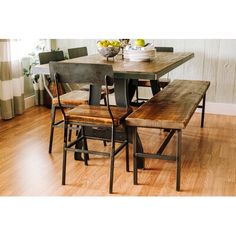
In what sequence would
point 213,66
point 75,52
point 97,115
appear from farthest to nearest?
point 213,66
point 75,52
point 97,115

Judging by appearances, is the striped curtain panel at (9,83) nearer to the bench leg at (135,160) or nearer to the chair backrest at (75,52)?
the chair backrest at (75,52)

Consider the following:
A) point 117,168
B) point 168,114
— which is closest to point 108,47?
point 168,114

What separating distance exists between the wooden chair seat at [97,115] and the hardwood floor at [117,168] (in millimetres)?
450

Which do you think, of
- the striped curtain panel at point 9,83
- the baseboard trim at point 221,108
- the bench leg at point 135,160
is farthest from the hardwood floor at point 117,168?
the baseboard trim at point 221,108

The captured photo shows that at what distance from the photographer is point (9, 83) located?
3998 millimetres

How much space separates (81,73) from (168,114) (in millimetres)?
651

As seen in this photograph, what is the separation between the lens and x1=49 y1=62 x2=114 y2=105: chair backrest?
222 cm

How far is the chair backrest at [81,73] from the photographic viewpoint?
2.22 m

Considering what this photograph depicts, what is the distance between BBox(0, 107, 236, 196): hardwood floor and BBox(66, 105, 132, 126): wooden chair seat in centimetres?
45

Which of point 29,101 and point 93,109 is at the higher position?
point 93,109

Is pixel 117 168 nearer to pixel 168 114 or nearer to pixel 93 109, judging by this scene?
pixel 93 109

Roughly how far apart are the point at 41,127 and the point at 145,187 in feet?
5.72

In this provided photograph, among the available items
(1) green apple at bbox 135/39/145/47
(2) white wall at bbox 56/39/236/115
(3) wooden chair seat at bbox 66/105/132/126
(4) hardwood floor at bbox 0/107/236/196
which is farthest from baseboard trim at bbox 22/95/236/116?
(3) wooden chair seat at bbox 66/105/132/126
